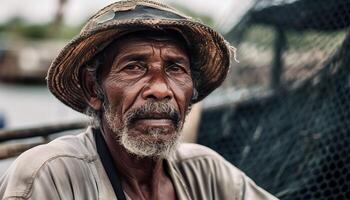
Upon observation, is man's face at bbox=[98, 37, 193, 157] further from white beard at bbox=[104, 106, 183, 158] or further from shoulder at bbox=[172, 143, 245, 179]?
shoulder at bbox=[172, 143, 245, 179]

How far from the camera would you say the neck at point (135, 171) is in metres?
2.37

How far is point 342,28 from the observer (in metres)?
3.16

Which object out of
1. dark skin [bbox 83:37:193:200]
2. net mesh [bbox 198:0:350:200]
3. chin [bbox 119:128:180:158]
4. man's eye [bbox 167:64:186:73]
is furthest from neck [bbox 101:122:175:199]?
net mesh [bbox 198:0:350:200]

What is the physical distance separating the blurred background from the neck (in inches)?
26.0

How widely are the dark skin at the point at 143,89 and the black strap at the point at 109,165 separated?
53mm

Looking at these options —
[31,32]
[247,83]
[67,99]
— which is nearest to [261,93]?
[247,83]

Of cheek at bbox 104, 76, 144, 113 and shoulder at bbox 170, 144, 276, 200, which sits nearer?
cheek at bbox 104, 76, 144, 113

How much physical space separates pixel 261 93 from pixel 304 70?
1.61 feet

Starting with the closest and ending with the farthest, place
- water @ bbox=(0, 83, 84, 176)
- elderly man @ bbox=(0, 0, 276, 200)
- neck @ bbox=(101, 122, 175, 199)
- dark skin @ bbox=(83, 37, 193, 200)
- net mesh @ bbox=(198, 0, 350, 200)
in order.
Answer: elderly man @ bbox=(0, 0, 276, 200) → dark skin @ bbox=(83, 37, 193, 200) → neck @ bbox=(101, 122, 175, 199) → net mesh @ bbox=(198, 0, 350, 200) → water @ bbox=(0, 83, 84, 176)

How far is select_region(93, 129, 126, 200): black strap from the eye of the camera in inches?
86.7

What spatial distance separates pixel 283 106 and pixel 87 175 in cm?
168

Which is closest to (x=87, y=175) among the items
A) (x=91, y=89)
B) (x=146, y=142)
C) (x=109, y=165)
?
(x=109, y=165)

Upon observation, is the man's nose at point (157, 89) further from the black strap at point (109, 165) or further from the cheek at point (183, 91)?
the black strap at point (109, 165)

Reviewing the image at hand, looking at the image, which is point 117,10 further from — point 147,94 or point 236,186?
point 236,186
